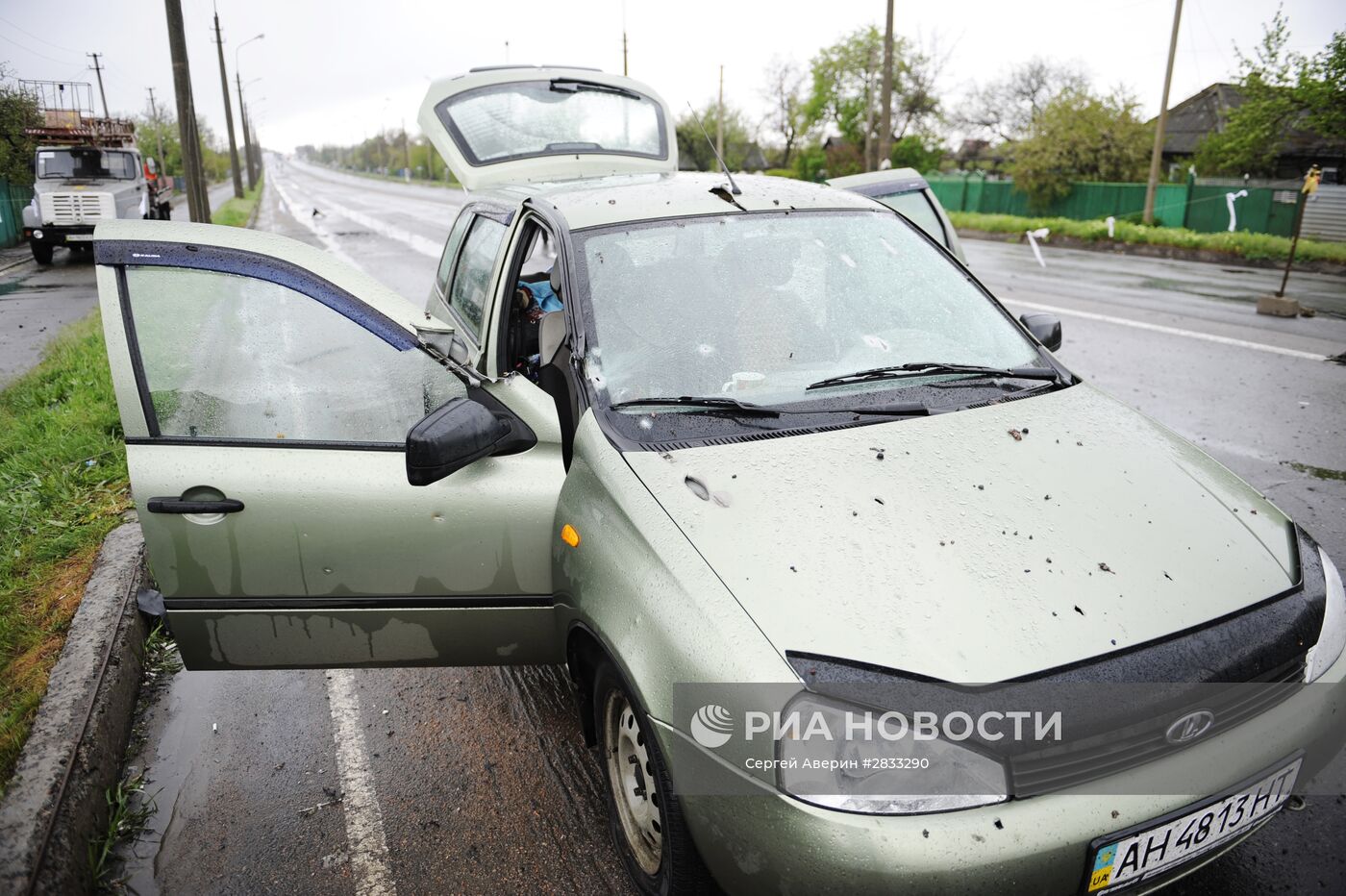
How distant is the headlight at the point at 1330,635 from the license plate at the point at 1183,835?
22 centimetres

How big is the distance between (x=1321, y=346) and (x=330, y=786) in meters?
10.1

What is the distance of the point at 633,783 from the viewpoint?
2307 mm

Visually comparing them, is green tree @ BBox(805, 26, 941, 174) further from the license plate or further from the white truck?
the license plate

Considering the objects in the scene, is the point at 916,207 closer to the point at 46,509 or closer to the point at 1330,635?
the point at 1330,635

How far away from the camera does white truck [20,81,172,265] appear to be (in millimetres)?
17766

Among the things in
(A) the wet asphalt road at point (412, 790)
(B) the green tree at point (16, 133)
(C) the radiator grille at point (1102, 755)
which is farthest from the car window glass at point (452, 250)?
(B) the green tree at point (16, 133)

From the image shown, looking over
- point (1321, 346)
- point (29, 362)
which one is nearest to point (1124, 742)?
point (1321, 346)

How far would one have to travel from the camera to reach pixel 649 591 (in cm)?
199

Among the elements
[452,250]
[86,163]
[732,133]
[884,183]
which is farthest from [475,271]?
[732,133]

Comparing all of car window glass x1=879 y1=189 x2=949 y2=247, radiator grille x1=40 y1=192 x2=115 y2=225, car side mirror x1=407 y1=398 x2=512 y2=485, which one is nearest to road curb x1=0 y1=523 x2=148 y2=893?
car side mirror x1=407 y1=398 x2=512 y2=485

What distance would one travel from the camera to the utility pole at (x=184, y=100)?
15.2m

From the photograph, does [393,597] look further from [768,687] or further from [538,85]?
[538,85]

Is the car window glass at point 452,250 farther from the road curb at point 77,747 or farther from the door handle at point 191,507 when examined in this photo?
the door handle at point 191,507

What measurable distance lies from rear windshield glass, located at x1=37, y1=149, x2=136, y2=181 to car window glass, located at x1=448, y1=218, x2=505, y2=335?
728 inches
